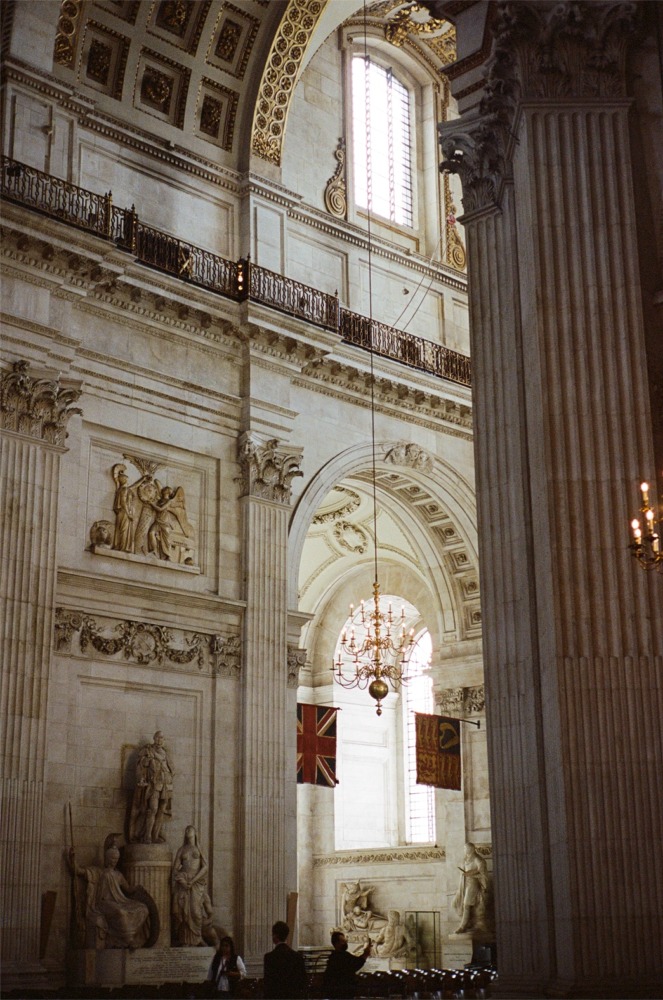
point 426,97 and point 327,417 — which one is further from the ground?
point 426,97

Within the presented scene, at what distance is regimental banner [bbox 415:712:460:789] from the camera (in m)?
24.9

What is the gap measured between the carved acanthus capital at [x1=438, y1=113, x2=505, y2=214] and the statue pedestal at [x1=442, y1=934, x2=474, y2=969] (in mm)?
15940

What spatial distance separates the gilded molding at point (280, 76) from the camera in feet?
74.5

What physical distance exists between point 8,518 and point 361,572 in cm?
1431

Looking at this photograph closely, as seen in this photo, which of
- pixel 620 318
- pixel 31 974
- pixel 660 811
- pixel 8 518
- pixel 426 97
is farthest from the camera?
pixel 426 97

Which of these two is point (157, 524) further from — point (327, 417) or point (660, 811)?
point (660, 811)

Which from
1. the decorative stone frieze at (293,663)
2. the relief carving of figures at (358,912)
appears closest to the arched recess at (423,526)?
the decorative stone frieze at (293,663)

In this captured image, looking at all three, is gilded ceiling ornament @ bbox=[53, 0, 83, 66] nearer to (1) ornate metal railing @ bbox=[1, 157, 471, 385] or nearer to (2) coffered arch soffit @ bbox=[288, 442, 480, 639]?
(1) ornate metal railing @ bbox=[1, 157, 471, 385]

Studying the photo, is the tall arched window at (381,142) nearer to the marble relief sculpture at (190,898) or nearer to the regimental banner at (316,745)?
the regimental banner at (316,745)

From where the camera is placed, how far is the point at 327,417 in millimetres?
22984

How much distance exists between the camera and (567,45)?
10.7 metres

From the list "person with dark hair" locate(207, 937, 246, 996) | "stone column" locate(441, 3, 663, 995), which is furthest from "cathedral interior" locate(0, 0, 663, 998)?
"person with dark hair" locate(207, 937, 246, 996)

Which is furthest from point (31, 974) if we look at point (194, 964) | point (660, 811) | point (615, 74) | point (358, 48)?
point (358, 48)

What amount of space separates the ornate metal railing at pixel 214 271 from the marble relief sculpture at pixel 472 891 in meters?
8.73
